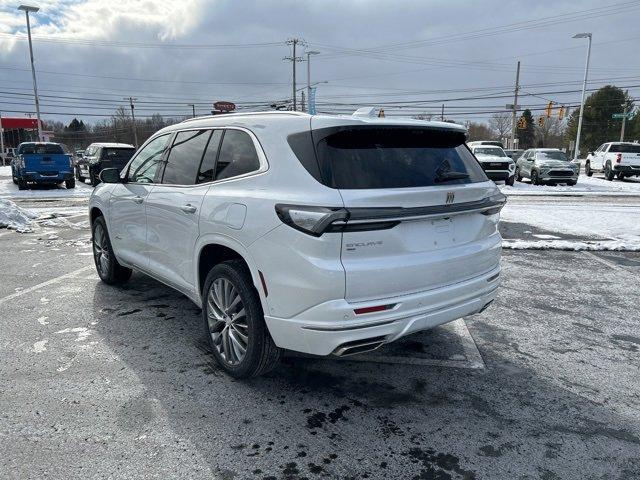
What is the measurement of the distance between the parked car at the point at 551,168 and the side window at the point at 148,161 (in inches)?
887

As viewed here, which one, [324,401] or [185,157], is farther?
[185,157]

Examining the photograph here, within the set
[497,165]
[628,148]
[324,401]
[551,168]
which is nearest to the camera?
[324,401]

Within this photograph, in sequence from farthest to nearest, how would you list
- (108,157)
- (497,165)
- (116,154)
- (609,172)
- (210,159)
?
(609,172) → (497,165) → (116,154) → (108,157) → (210,159)

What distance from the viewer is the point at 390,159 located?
3.10 meters

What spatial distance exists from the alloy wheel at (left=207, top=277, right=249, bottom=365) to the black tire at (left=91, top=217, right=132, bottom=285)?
2.51 meters

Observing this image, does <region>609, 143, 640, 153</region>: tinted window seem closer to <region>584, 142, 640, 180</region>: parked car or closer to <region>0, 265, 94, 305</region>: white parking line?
<region>584, 142, 640, 180</region>: parked car

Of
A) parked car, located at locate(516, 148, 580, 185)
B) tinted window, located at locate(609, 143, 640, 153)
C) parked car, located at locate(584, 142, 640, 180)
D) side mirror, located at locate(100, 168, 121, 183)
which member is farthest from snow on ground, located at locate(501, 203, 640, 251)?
tinted window, located at locate(609, 143, 640, 153)

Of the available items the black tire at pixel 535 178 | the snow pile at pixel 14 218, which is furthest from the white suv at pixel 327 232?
the black tire at pixel 535 178

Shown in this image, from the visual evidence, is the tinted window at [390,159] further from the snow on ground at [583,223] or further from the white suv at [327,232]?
the snow on ground at [583,223]

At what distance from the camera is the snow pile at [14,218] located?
1013 centimetres

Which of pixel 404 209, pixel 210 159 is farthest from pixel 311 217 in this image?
pixel 210 159

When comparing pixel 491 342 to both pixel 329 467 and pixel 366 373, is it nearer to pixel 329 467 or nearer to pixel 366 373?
pixel 366 373

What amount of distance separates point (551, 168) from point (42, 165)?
901 inches

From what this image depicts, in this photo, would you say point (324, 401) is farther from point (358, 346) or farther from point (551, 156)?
point (551, 156)
